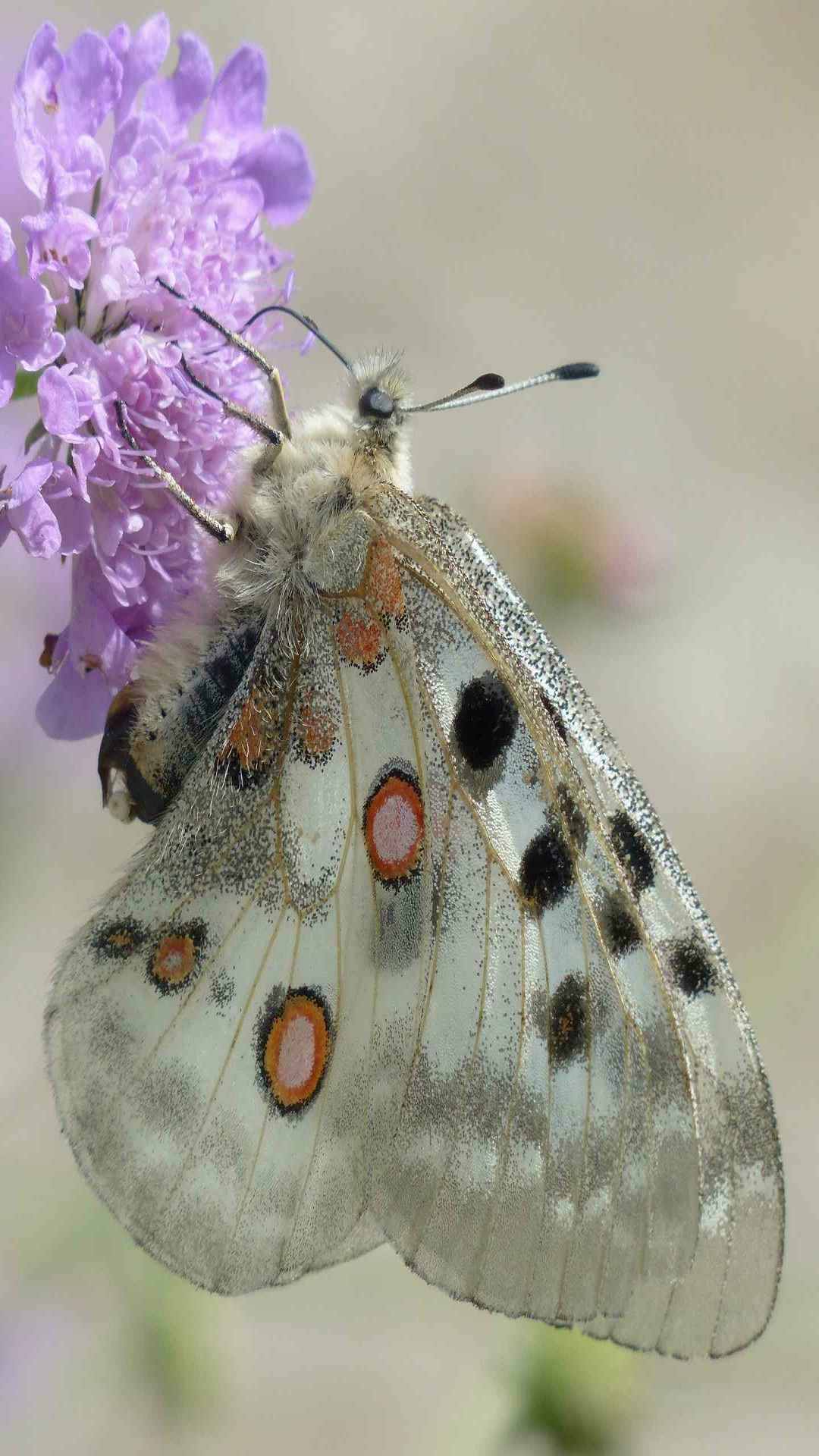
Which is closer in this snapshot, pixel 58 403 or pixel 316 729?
pixel 58 403

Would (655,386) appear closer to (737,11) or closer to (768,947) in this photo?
(737,11)

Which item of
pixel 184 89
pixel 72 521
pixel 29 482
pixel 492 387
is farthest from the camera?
pixel 492 387

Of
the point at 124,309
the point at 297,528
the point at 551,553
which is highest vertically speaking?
the point at 551,553

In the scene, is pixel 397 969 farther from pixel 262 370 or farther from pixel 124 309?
pixel 124 309

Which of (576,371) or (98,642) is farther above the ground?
(576,371)

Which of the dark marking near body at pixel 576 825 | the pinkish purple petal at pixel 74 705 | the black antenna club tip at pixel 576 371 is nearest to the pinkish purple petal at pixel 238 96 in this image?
the black antenna club tip at pixel 576 371

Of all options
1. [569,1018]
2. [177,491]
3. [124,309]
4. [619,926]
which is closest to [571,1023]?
[569,1018]

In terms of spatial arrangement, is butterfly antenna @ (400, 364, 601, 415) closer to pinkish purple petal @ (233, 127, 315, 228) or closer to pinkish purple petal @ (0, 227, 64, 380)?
pinkish purple petal @ (233, 127, 315, 228)
